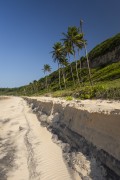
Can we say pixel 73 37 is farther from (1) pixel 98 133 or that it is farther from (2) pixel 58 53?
(1) pixel 98 133

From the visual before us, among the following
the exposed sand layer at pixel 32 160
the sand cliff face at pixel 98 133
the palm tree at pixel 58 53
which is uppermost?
the palm tree at pixel 58 53

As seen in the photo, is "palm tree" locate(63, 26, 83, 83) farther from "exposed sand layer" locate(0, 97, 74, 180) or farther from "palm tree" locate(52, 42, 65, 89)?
"exposed sand layer" locate(0, 97, 74, 180)

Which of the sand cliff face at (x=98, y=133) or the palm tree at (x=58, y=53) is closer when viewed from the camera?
the sand cliff face at (x=98, y=133)

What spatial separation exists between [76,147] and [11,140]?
5.93 metres

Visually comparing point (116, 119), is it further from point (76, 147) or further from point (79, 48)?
point (79, 48)

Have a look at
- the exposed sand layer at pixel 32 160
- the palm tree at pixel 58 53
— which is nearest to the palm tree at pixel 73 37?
the palm tree at pixel 58 53

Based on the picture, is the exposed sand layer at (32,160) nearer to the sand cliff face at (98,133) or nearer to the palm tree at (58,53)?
the sand cliff face at (98,133)

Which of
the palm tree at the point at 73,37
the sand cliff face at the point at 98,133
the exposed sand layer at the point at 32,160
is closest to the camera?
the sand cliff face at the point at 98,133

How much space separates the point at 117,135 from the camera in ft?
28.8

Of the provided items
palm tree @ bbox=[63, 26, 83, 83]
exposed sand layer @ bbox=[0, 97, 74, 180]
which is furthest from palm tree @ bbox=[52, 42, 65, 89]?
exposed sand layer @ bbox=[0, 97, 74, 180]

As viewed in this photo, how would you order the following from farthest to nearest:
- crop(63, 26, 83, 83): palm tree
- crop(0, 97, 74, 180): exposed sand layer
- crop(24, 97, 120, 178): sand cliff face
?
crop(63, 26, 83, 83): palm tree
crop(0, 97, 74, 180): exposed sand layer
crop(24, 97, 120, 178): sand cliff face

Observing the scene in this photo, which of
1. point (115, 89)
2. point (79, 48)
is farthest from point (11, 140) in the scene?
point (79, 48)

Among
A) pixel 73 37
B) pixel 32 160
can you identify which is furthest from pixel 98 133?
pixel 73 37

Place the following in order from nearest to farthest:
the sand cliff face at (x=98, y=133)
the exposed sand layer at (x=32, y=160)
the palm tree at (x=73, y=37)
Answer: the sand cliff face at (x=98, y=133)
the exposed sand layer at (x=32, y=160)
the palm tree at (x=73, y=37)
